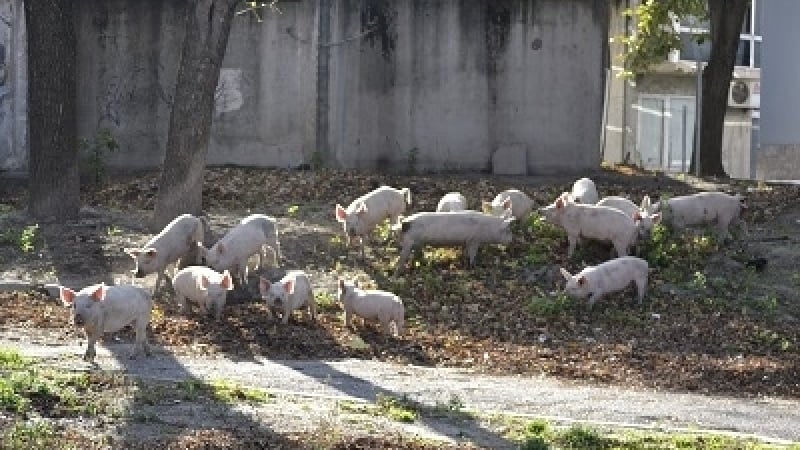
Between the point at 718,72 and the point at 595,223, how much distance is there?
1000 cm

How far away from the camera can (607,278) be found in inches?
676

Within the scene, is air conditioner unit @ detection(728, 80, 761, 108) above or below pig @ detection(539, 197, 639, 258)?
above

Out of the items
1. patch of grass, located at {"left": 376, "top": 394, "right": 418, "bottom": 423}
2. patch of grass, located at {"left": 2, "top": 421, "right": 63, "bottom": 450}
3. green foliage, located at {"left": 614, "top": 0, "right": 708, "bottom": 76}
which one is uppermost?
green foliage, located at {"left": 614, "top": 0, "right": 708, "bottom": 76}

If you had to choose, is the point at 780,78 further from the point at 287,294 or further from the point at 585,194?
the point at 287,294

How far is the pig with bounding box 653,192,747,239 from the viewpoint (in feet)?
64.0

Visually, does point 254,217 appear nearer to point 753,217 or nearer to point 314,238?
point 314,238

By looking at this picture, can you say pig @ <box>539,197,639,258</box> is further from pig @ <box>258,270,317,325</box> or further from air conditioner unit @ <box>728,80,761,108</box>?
air conditioner unit @ <box>728,80,761,108</box>

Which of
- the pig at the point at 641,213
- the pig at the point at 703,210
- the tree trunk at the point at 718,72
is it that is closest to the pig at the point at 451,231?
the pig at the point at 641,213

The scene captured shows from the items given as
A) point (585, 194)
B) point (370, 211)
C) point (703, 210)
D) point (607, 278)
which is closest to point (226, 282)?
point (370, 211)

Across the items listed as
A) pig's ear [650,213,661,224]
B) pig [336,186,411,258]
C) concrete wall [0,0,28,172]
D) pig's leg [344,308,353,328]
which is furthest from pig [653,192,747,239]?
concrete wall [0,0,28,172]

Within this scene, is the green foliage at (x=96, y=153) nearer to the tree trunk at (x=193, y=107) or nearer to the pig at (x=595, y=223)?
the tree trunk at (x=193, y=107)

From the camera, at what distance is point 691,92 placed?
3847 centimetres

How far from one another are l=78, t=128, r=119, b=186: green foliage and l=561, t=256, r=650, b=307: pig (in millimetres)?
8955

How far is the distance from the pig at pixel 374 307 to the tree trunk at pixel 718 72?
517 inches
